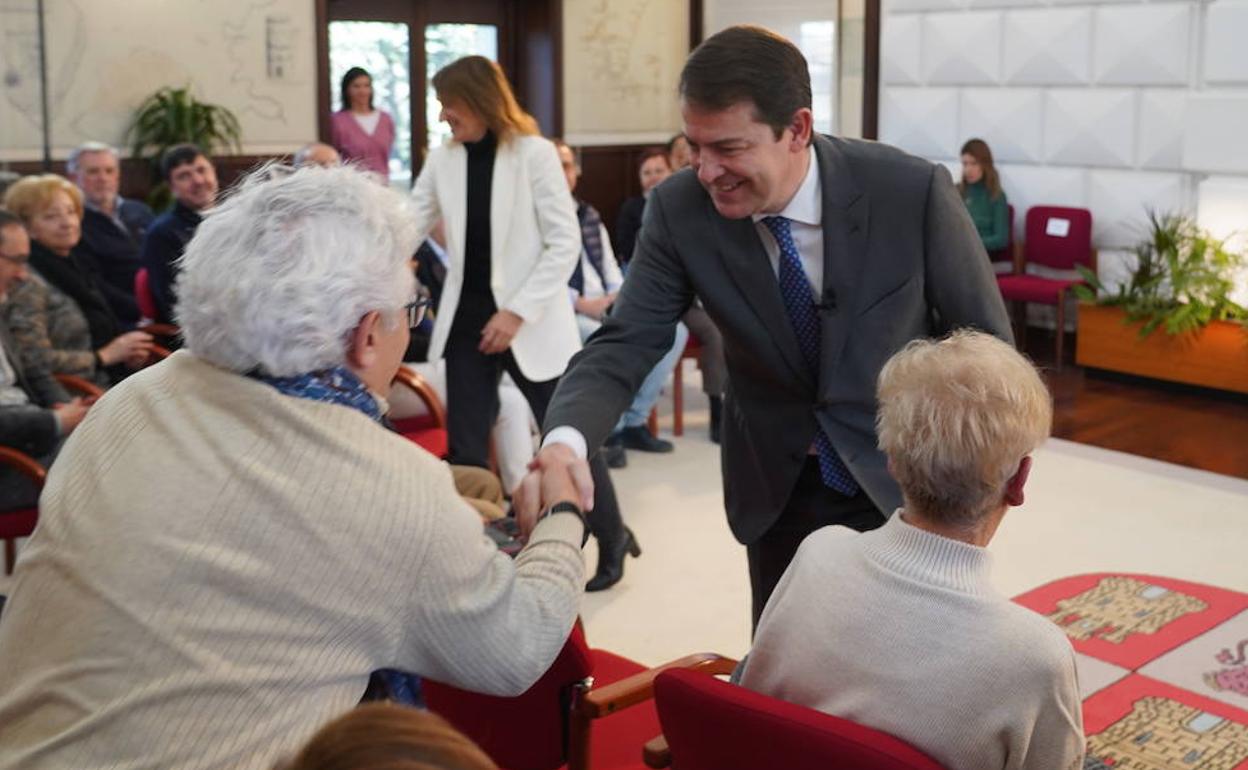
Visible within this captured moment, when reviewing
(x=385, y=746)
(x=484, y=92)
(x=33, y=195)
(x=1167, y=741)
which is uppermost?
(x=484, y=92)

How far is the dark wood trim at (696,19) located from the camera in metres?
12.2

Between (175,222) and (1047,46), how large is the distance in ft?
18.0

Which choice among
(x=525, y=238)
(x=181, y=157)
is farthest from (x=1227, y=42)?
(x=181, y=157)

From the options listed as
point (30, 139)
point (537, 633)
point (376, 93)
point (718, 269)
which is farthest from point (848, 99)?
point (537, 633)

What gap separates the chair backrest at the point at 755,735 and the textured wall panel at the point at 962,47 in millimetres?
7926

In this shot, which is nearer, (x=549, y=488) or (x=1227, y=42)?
(x=549, y=488)

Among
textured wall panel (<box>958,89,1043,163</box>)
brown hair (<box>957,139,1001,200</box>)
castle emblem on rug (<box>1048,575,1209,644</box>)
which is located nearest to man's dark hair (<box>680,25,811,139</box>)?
castle emblem on rug (<box>1048,575,1209,644</box>)

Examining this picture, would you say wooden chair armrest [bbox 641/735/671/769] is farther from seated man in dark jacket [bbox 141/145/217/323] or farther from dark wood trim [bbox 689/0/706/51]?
dark wood trim [bbox 689/0/706/51]

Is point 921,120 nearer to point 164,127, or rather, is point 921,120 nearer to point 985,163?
point 985,163

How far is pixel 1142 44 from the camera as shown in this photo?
8.38 metres

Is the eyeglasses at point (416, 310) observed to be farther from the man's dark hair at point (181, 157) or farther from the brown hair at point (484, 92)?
Answer: the man's dark hair at point (181, 157)

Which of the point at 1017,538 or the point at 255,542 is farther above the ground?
the point at 255,542

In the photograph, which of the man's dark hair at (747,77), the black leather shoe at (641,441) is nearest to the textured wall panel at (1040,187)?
the black leather shoe at (641,441)

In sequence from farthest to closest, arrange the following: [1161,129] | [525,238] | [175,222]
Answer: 1. [1161,129]
2. [175,222]
3. [525,238]
